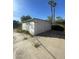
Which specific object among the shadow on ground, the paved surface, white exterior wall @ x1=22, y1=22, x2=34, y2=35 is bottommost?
the paved surface

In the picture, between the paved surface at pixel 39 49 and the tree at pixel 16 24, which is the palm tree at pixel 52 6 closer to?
the paved surface at pixel 39 49

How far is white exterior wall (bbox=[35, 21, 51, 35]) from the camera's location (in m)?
1.50

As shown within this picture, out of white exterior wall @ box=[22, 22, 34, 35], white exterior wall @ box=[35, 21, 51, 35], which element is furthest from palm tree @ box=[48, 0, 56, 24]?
white exterior wall @ box=[22, 22, 34, 35]

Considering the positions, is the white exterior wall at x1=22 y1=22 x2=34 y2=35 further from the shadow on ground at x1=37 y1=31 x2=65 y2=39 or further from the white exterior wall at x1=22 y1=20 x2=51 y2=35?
the shadow on ground at x1=37 y1=31 x2=65 y2=39

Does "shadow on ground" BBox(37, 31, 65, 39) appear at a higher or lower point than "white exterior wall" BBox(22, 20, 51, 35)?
lower

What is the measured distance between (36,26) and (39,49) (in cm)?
25

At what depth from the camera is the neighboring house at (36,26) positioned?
58.5 inches

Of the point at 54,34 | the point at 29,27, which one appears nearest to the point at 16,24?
the point at 29,27

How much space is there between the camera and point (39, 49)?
144 centimetres

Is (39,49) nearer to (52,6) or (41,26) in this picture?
(41,26)

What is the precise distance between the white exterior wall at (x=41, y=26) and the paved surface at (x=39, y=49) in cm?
11

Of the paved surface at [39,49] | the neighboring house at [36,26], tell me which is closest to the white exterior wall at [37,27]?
the neighboring house at [36,26]
